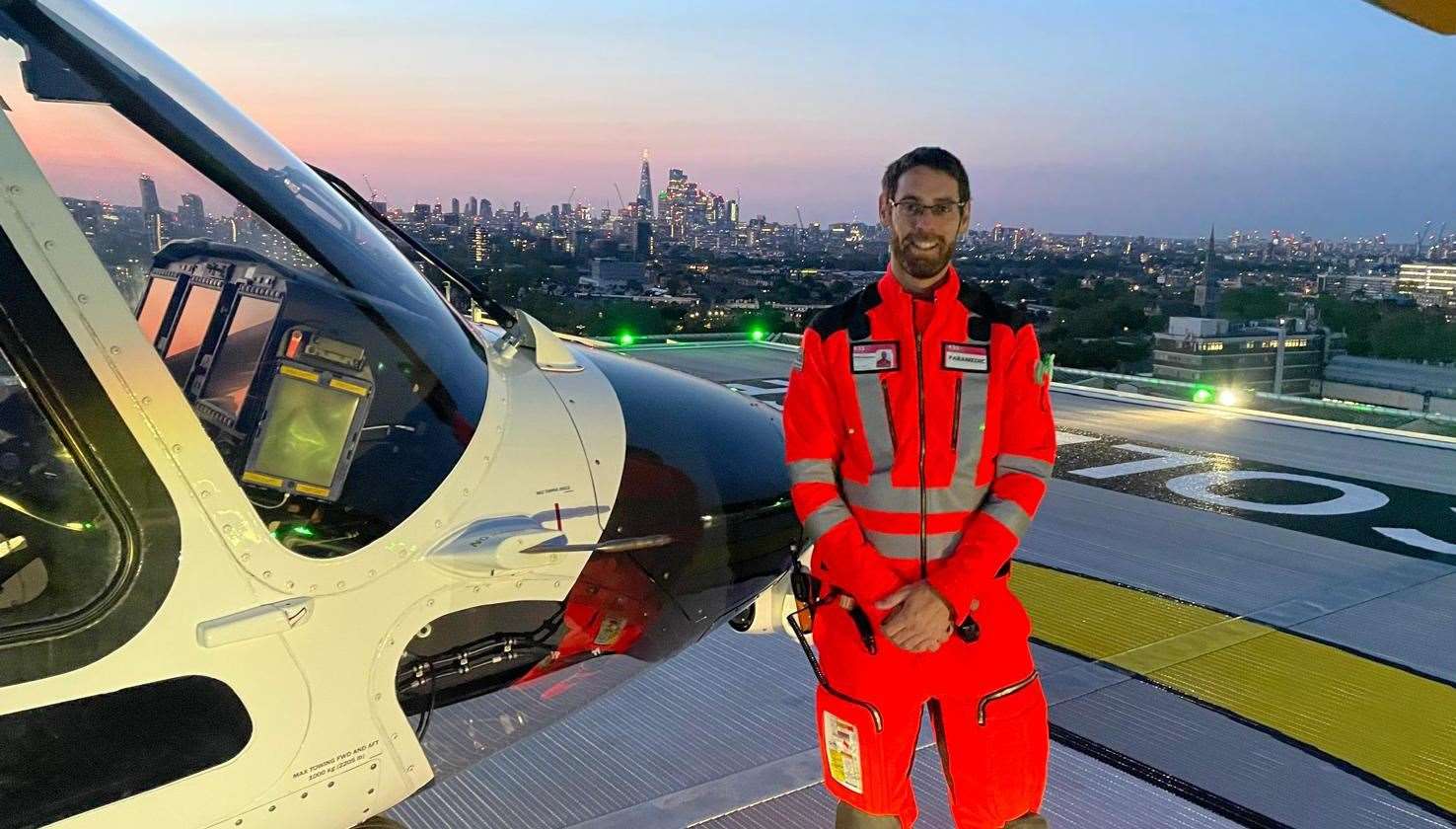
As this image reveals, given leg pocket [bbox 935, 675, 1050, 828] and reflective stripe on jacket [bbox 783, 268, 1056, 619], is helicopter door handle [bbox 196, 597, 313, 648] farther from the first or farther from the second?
leg pocket [bbox 935, 675, 1050, 828]

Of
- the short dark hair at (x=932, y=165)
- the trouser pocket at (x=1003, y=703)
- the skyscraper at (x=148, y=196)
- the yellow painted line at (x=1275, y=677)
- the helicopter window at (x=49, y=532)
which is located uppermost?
the short dark hair at (x=932, y=165)

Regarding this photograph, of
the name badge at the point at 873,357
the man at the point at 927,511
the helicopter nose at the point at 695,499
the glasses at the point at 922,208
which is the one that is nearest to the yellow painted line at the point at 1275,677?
the man at the point at 927,511

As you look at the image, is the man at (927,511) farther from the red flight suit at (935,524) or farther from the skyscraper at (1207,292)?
the skyscraper at (1207,292)

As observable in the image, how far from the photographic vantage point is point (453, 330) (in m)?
2.49

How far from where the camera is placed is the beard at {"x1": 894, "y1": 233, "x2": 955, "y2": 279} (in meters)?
2.61

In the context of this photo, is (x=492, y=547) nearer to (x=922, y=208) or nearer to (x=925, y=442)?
(x=925, y=442)

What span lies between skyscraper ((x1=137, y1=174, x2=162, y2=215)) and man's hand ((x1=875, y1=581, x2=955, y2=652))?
1825 mm

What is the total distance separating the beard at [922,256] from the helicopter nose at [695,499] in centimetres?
73

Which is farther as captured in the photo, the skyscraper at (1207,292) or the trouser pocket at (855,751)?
the skyscraper at (1207,292)

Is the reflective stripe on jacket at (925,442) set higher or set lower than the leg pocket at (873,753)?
higher

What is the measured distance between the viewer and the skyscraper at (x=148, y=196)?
6.77 feet

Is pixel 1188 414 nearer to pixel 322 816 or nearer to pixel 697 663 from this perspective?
pixel 697 663

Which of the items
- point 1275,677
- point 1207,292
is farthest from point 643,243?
point 1207,292

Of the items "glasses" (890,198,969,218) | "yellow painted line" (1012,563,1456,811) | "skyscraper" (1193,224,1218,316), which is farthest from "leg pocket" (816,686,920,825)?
"skyscraper" (1193,224,1218,316)
